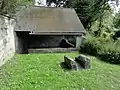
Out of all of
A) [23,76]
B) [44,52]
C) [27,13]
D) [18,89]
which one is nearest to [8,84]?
[18,89]

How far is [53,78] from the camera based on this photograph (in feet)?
28.9

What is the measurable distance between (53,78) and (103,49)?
8000 millimetres

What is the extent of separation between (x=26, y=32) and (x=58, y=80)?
9.27 m

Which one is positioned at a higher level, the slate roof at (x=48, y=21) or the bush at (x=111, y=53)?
the slate roof at (x=48, y=21)

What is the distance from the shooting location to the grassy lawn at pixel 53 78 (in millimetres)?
7797

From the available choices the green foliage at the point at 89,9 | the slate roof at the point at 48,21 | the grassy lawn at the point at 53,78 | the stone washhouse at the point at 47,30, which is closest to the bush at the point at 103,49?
the stone washhouse at the point at 47,30

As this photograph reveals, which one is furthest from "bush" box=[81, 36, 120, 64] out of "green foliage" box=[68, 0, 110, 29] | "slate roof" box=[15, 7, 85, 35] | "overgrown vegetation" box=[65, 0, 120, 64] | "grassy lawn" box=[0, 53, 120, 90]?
"green foliage" box=[68, 0, 110, 29]

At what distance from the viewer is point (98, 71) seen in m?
10.4

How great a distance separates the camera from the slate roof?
17.2 meters

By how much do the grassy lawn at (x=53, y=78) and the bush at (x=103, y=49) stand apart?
3134 mm

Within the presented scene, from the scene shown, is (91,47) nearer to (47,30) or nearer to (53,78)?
(47,30)

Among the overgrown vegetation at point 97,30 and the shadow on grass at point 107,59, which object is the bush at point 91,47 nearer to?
the overgrown vegetation at point 97,30

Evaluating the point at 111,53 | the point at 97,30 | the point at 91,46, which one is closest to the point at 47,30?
the point at 91,46

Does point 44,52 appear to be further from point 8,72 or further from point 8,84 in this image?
point 8,84
